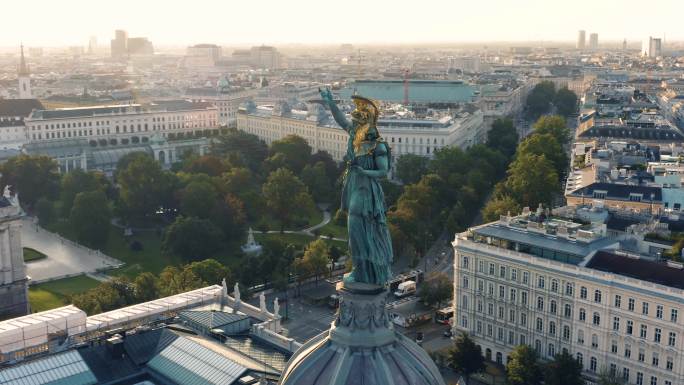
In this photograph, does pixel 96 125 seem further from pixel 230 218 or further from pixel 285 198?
pixel 230 218

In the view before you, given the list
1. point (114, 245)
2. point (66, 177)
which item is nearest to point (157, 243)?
point (114, 245)

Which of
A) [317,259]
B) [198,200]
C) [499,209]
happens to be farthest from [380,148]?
[198,200]

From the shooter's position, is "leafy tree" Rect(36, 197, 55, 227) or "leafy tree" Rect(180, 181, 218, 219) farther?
"leafy tree" Rect(36, 197, 55, 227)

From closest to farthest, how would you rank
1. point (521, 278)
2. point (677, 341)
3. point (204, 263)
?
point (677, 341), point (521, 278), point (204, 263)

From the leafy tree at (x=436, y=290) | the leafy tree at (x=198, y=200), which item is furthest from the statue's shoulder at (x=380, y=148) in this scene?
the leafy tree at (x=198, y=200)

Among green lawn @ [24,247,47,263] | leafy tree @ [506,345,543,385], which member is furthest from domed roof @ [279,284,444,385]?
green lawn @ [24,247,47,263]

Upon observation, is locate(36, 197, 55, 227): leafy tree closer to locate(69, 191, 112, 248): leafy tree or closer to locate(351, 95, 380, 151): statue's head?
locate(69, 191, 112, 248): leafy tree

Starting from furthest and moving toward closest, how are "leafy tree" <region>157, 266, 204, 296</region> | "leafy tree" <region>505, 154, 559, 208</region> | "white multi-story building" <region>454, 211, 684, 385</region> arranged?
"leafy tree" <region>505, 154, 559, 208</region> < "leafy tree" <region>157, 266, 204, 296</region> < "white multi-story building" <region>454, 211, 684, 385</region>

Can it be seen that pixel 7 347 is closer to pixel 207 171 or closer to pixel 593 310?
pixel 593 310
